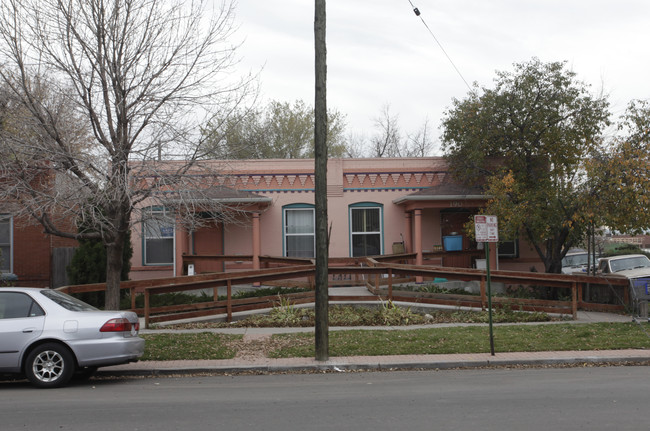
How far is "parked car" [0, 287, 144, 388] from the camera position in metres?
8.77

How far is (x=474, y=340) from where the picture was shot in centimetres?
1218

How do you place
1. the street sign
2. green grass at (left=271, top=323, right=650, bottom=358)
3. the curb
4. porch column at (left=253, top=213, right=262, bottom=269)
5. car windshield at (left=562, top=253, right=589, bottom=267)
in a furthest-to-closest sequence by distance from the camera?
car windshield at (left=562, top=253, right=589, bottom=267)
porch column at (left=253, top=213, right=262, bottom=269)
green grass at (left=271, top=323, right=650, bottom=358)
the street sign
the curb

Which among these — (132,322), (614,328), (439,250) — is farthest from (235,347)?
(439,250)

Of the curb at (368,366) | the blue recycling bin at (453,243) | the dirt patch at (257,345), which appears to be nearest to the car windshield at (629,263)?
the blue recycling bin at (453,243)

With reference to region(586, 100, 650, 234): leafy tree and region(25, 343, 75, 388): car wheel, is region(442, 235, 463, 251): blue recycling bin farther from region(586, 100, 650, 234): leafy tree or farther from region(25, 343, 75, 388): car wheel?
region(25, 343, 75, 388): car wheel

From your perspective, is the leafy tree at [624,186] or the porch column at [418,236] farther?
the porch column at [418,236]

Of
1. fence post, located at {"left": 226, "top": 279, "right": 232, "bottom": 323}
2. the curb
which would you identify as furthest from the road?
fence post, located at {"left": 226, "top": 279, "right": 232, "bottom": 323}

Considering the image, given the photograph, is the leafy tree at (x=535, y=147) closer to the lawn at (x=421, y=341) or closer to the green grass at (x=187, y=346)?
the lawn at (x=421, y=341)

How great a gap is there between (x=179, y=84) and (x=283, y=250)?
1067 cm

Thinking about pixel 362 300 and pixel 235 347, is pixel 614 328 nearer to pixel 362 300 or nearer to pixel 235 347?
pixel 362 300

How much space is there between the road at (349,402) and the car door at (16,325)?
0.52 meters

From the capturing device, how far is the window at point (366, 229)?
70.6 ft

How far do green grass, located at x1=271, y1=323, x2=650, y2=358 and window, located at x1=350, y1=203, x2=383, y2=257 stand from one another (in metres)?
8.36

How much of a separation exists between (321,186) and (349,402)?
13.7ft
